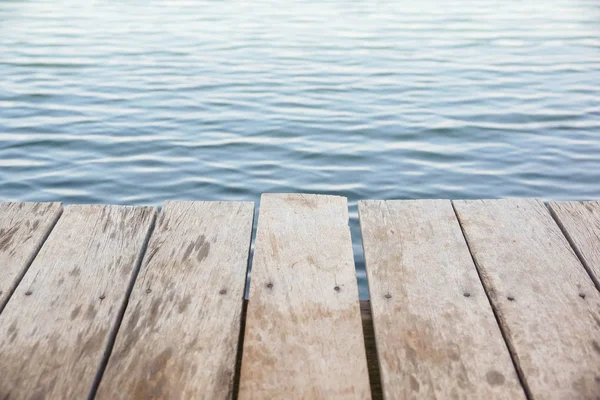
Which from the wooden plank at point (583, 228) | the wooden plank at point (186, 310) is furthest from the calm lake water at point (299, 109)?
the wooden plank at point (186, 310)

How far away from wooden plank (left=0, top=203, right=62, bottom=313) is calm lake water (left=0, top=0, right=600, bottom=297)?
164 cm

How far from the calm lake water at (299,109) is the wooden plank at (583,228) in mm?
1384

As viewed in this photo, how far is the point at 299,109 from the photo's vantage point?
541cm

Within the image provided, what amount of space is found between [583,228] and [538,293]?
1.27 feet

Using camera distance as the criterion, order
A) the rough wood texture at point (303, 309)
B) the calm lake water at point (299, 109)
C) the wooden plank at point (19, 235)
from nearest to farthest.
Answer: the rough wood texture at point (303, 309)
the wooden plank at point (19, 235)
the calm lake water at point (299, 109)

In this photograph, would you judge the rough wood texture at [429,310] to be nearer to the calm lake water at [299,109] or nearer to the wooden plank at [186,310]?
the wooden plank at [186,310]

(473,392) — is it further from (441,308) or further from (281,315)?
(281,315)

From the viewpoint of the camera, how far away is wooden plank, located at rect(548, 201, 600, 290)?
5.99 feet

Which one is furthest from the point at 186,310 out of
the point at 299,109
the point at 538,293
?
the point at 299,109

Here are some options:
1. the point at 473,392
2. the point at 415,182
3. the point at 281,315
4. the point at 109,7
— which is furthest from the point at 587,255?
the point at 109,7

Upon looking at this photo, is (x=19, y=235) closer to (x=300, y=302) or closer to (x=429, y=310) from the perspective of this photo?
(x=300, y=302)

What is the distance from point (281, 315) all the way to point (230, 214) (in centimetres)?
53

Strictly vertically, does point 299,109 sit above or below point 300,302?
below

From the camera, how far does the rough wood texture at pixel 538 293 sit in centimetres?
143
